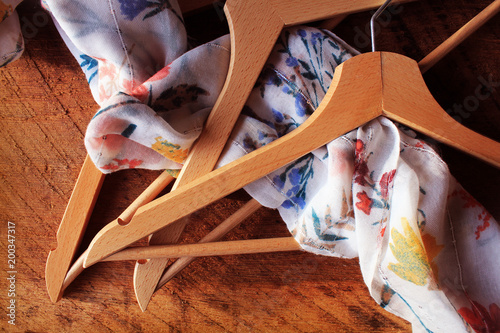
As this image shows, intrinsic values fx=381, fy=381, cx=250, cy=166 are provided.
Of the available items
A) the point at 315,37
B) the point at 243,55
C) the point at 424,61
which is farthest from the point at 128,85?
the point at 424,61

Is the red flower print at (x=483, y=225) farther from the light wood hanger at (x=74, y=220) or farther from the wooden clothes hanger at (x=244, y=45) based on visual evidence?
the light wood hanger at (x=74, y=220)

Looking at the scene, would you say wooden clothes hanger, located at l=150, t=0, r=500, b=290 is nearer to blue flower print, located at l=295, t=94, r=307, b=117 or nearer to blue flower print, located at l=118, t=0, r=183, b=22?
blue flower print, located at l=295, t=94, r=307, b=117

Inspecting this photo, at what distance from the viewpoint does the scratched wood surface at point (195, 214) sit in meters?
→ 0.57

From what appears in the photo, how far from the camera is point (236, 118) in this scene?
1.56ft

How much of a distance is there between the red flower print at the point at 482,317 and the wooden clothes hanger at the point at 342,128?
0.61 feet

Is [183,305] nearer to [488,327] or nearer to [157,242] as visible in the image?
[157,242]

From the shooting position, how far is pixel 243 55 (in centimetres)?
47

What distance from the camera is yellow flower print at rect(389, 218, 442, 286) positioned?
0.44m

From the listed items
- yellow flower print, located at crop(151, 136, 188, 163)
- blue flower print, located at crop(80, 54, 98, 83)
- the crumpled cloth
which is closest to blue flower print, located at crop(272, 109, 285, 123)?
yellow flower print, located at crop(151, 136, 188, 163)

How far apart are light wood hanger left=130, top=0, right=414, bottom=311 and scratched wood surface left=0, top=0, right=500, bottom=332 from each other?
0.13m

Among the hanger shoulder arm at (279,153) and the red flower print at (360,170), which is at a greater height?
the hanger shoulder arm at (279,153)

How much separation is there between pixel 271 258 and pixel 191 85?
0.32m

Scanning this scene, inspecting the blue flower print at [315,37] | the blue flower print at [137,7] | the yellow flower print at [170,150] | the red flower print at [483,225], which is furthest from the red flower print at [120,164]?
the red flower print at [483,225]

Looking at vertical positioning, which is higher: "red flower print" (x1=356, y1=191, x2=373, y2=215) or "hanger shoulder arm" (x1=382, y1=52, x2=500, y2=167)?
"hanger shoulder arm" (x1=382, y1=52, x2=500, y2=167)
